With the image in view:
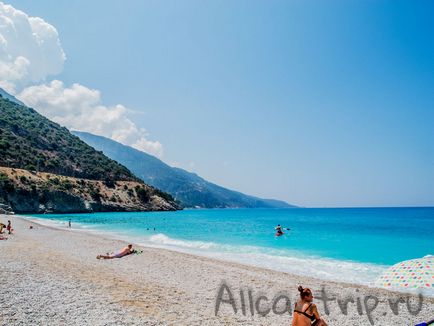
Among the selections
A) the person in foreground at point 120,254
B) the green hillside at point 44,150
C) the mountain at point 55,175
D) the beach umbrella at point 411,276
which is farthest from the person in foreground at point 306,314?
the green hillside at point 44,150

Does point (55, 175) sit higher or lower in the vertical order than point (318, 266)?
higher

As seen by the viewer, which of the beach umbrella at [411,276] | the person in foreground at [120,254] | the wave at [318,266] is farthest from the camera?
the person in foreground at [120,254]

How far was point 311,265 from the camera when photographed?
20.1 meters

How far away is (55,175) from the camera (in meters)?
94.9

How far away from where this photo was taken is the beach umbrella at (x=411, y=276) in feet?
26.2

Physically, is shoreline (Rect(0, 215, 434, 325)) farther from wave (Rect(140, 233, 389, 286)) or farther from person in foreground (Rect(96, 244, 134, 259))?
wave (Rect(140, 233, 389, 286))

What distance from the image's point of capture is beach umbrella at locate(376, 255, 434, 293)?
7.98 metres

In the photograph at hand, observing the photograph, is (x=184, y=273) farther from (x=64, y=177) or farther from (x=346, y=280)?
(x=64, y=177)

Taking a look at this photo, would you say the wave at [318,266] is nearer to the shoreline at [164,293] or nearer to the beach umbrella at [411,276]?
the shoreline at [164,293]

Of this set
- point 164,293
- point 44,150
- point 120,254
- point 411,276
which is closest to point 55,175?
point 44,150

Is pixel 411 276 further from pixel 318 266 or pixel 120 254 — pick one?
pixel 120 254

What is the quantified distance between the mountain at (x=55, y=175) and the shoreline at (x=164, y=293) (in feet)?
230

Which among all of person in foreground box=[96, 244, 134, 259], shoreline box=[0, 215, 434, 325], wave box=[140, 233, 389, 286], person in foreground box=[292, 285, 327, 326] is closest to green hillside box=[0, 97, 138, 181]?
person in foreground box=[96, 244, 134, 259]

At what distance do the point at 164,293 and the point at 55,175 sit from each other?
314ft
